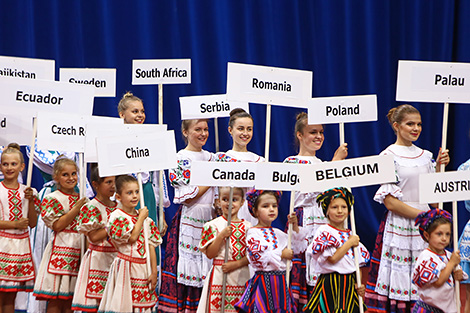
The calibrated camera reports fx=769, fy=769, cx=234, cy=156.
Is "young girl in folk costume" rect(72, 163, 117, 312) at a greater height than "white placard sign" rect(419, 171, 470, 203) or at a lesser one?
lesser

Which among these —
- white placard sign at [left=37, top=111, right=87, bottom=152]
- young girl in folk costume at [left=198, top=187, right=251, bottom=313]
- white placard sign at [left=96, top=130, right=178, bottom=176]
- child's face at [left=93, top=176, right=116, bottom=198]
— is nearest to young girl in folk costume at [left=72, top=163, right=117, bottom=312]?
child's face at [left=93, top=176, right=116, bottom=198]

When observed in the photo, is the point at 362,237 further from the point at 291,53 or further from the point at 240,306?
the point at 240,306

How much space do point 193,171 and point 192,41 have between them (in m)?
3.54

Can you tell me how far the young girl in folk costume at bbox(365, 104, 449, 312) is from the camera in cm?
477

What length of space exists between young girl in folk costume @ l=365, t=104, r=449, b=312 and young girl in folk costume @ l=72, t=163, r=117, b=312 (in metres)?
1.70

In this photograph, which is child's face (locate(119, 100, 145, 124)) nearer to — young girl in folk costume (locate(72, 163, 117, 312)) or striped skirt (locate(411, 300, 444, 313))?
young girl in folk costume (locate(72, 163, 117, 312))

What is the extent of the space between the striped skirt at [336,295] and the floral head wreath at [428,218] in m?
0.50

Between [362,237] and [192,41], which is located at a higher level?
[192,41]

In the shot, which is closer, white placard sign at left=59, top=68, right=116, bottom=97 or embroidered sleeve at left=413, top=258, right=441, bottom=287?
embroidered sleeve at left=413, top=258, right=441, bottom=287

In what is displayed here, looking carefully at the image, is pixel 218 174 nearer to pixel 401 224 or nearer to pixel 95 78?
pixel 401 224

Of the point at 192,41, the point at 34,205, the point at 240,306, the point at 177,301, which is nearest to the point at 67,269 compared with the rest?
the point at 34,205

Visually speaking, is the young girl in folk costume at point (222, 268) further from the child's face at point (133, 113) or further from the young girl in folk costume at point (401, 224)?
the child's face at point (133, 113)

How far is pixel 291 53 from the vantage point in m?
7.75

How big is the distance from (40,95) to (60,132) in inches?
11.7
